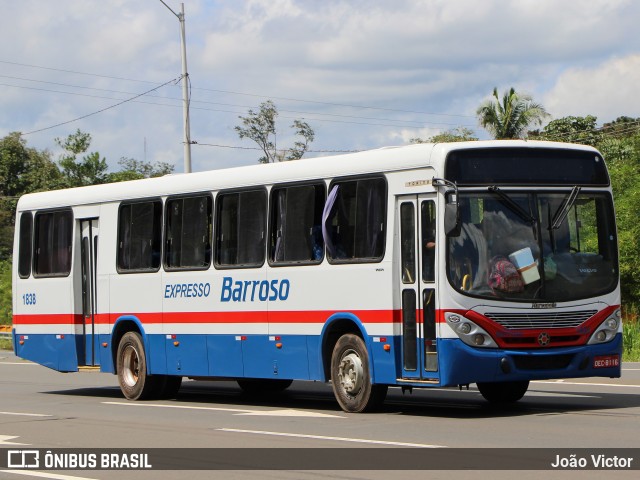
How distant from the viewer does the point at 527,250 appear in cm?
1508

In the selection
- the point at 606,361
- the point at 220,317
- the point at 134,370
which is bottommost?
the point at 134,370

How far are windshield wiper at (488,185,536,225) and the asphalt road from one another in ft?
7.40

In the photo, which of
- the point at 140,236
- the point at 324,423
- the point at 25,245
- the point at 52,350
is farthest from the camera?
the point at 25,245

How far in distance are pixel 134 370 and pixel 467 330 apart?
24.1 ft

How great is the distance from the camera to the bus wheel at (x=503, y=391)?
16.8 metres

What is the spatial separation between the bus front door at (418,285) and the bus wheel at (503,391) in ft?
6.14

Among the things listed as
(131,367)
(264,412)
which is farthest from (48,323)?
(264,412)

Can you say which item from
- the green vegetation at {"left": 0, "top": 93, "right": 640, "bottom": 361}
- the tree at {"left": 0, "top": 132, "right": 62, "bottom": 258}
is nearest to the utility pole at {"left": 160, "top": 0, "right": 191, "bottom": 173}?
the green vegetation at {"left": 0, "top": 93, "right": 640, "bottom": 361}

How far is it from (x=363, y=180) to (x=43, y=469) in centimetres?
611

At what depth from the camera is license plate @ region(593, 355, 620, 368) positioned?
1532 centimetres

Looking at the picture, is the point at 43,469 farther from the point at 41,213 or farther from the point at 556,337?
the point at 41,213

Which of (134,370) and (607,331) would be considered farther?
(134,370)

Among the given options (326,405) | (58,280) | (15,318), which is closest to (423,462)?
(326,405)
